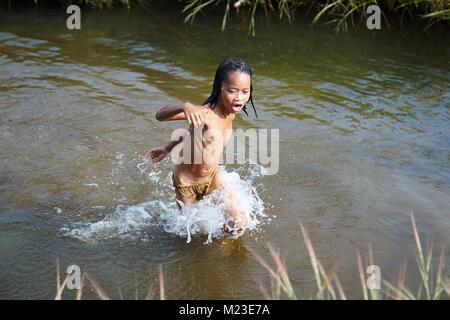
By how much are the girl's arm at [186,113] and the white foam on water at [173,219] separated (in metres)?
0.71

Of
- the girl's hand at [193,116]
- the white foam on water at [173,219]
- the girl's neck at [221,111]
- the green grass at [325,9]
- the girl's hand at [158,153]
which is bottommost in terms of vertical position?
the white foam on water at [173,219]

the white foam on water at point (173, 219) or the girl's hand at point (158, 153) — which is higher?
the girl's hand at point (158, 153)

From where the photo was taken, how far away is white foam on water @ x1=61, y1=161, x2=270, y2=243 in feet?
13.1

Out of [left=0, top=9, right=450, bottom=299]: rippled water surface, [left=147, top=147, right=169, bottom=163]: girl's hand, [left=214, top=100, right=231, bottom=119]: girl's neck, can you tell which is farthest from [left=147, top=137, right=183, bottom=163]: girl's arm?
[left=0, top=9, right=450, bottom=299]: rippled water surface

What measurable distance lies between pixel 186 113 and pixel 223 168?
5.70ft

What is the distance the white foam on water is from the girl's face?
0.69 metres

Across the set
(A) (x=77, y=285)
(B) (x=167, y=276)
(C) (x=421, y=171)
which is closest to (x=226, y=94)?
(B) (x=167, y=276)

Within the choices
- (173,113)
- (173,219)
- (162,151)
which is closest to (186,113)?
(173,113)

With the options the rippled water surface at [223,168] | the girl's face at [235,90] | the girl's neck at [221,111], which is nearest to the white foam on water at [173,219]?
the rippled water surface at [223,168]

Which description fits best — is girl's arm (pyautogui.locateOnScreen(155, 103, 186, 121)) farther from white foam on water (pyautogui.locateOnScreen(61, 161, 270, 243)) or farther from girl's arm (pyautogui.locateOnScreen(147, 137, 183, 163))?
white foam on water (pyautogui.locateOnScreen(61, 161, 270, 243))

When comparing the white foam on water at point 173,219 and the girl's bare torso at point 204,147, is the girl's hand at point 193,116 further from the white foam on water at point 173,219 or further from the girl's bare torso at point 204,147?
the white foam on water at point 173,219

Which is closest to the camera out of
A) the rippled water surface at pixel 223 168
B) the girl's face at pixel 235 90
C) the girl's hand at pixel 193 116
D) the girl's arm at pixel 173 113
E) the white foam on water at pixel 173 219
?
the girl's hand at pixel 193 116

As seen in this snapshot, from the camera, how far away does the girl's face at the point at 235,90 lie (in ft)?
11.6

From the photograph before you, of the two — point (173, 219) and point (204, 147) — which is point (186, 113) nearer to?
point (204, 147)
